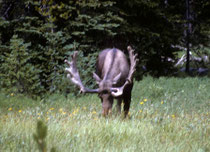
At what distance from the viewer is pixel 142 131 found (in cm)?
470

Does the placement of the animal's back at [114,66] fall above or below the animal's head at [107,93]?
above

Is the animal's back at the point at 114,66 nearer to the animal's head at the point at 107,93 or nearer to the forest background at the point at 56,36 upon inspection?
the animal's head at the point at 107,93

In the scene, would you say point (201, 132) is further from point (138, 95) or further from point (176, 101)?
point (138, 95)

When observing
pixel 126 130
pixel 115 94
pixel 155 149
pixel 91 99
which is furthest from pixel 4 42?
pixel 155 149

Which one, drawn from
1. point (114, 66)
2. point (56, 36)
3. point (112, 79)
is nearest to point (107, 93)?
point (112, 79)

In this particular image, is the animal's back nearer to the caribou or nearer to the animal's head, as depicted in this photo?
the caribou

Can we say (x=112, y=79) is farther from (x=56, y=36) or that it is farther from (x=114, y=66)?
(x=56, y=36)

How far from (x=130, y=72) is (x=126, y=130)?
186 cm

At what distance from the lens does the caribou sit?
581 cm

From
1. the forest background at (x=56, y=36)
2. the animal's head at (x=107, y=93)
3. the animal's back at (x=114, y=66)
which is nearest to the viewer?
the animal's head at (x=107, y=93)

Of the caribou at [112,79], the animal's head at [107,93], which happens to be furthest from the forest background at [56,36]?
the animal's head at [107,93]

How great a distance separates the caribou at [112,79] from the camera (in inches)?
229

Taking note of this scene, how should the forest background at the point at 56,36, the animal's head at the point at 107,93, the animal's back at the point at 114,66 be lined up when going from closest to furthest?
1. the animal's head at the point at 107,93
2. the animal's back at the point at 114,66
3. the forest background at the point at 56,36

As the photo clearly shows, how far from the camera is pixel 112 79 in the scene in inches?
238
